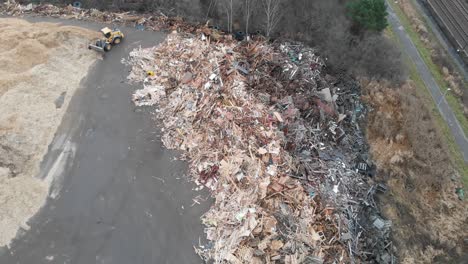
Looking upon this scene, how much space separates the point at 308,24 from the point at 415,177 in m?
12.0

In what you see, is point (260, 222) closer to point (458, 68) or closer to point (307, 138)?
point (307, 138)

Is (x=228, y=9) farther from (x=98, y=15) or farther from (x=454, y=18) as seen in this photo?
(x=454, y=18)

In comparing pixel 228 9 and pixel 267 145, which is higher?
pixel 228 9

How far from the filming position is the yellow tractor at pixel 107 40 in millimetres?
21219

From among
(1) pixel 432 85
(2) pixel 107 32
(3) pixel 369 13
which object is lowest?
(1) pixel 432 85

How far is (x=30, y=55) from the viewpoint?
65.8 ft

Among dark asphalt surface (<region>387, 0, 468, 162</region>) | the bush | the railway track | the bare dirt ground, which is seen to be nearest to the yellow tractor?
the bare dirt ground

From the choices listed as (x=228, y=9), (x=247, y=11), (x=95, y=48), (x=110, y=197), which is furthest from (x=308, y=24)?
(x=110, y=197)

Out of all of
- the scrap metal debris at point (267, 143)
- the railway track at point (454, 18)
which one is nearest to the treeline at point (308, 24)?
the scrap metal debris at point (267, 143)

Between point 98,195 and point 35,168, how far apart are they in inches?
140

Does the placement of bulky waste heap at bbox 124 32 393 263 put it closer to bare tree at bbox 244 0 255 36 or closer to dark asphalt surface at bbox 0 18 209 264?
dark asphalt surface at bbox 0 18 209 264

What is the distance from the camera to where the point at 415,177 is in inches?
685

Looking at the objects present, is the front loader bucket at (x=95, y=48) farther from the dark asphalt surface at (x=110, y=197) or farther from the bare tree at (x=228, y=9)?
the bare tree at (x=228, y=9)

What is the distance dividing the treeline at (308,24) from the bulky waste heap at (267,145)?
1442 millimetres
